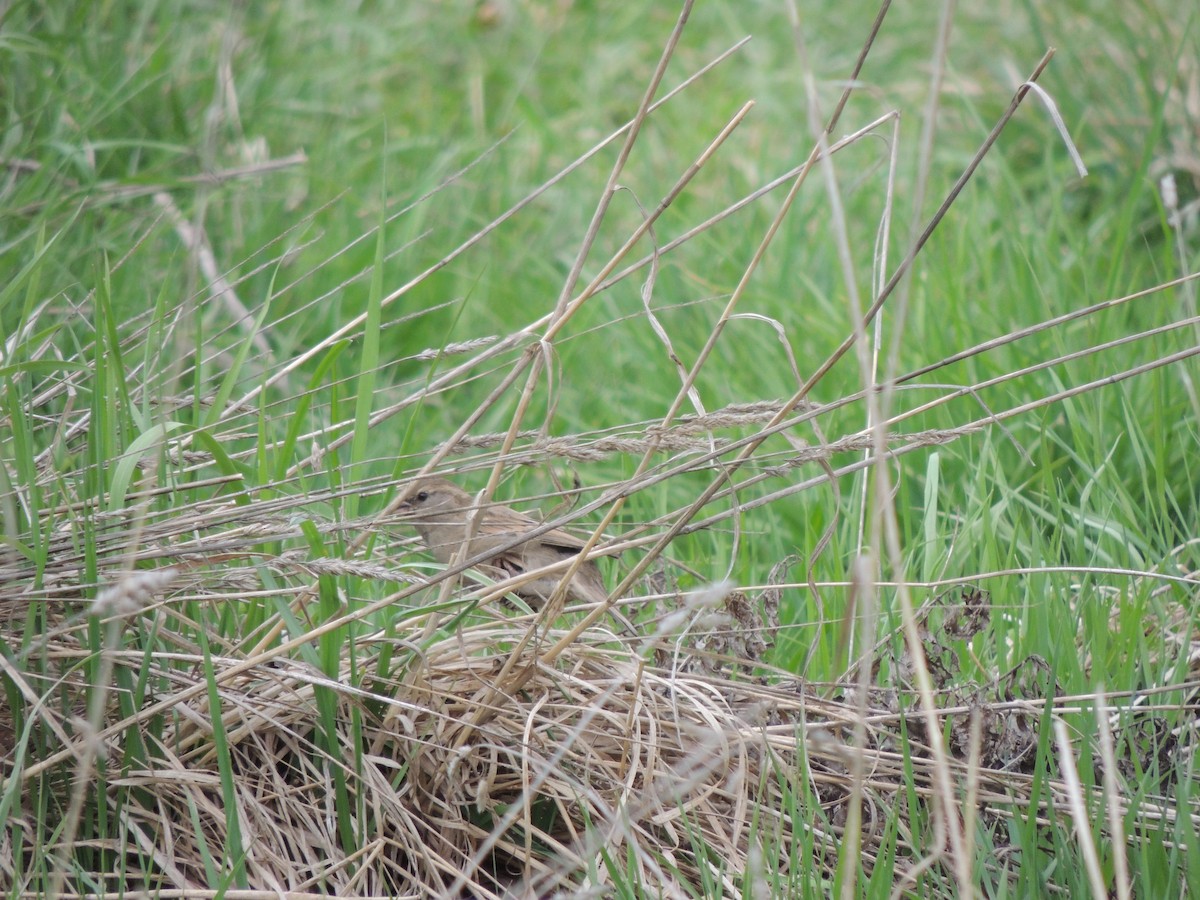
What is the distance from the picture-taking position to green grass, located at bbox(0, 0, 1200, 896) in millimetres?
2080

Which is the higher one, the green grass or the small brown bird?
the green grass

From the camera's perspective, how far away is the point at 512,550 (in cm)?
276

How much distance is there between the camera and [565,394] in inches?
176

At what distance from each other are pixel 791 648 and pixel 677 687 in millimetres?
654

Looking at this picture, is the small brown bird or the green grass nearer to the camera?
the green grass

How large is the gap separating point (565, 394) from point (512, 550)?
176cm

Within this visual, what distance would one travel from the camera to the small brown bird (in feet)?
9.69

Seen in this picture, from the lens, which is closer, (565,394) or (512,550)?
(512,550)

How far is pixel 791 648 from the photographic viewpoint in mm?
2885

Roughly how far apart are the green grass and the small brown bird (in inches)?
4.5

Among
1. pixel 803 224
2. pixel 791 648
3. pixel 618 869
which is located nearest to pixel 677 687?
pixel 618 869

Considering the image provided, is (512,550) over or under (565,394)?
over

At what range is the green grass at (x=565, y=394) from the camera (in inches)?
81.9

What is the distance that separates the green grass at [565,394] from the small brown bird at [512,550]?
12 cm
